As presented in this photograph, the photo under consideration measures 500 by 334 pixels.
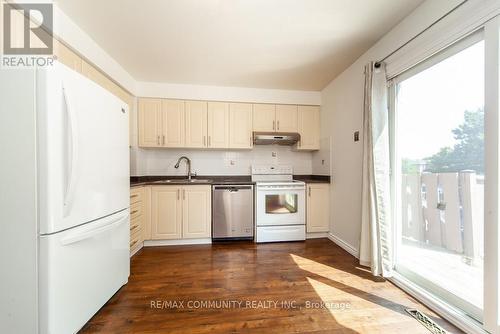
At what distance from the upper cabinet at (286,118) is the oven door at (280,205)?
103cm

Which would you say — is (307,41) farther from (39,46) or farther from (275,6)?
(39,46)

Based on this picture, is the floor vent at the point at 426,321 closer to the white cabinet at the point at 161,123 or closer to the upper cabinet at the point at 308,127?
the upper cabinet at the point at 308,127

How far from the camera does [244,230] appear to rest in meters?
2.96

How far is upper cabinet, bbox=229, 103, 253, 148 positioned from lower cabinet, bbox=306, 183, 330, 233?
4.16 ft

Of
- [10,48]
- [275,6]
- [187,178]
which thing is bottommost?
[187,178]

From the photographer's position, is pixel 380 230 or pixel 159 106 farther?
pixel 159 106

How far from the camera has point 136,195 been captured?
254cm

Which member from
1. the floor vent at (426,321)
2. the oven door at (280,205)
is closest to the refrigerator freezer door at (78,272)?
the oven door at (280,205)

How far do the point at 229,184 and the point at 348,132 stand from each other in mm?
1793

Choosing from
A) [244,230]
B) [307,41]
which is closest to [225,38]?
[307,41]

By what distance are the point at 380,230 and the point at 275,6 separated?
2230 mm

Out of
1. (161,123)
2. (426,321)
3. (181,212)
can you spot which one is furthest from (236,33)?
(426,321)

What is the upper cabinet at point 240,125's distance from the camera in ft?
10.8

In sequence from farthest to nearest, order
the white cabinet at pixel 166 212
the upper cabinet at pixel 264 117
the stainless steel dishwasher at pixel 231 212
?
the upper cabinet at pixel 264 117, the stainless steel dishwasher at pixel 231 212, the white cabinet at pixel 166 212
